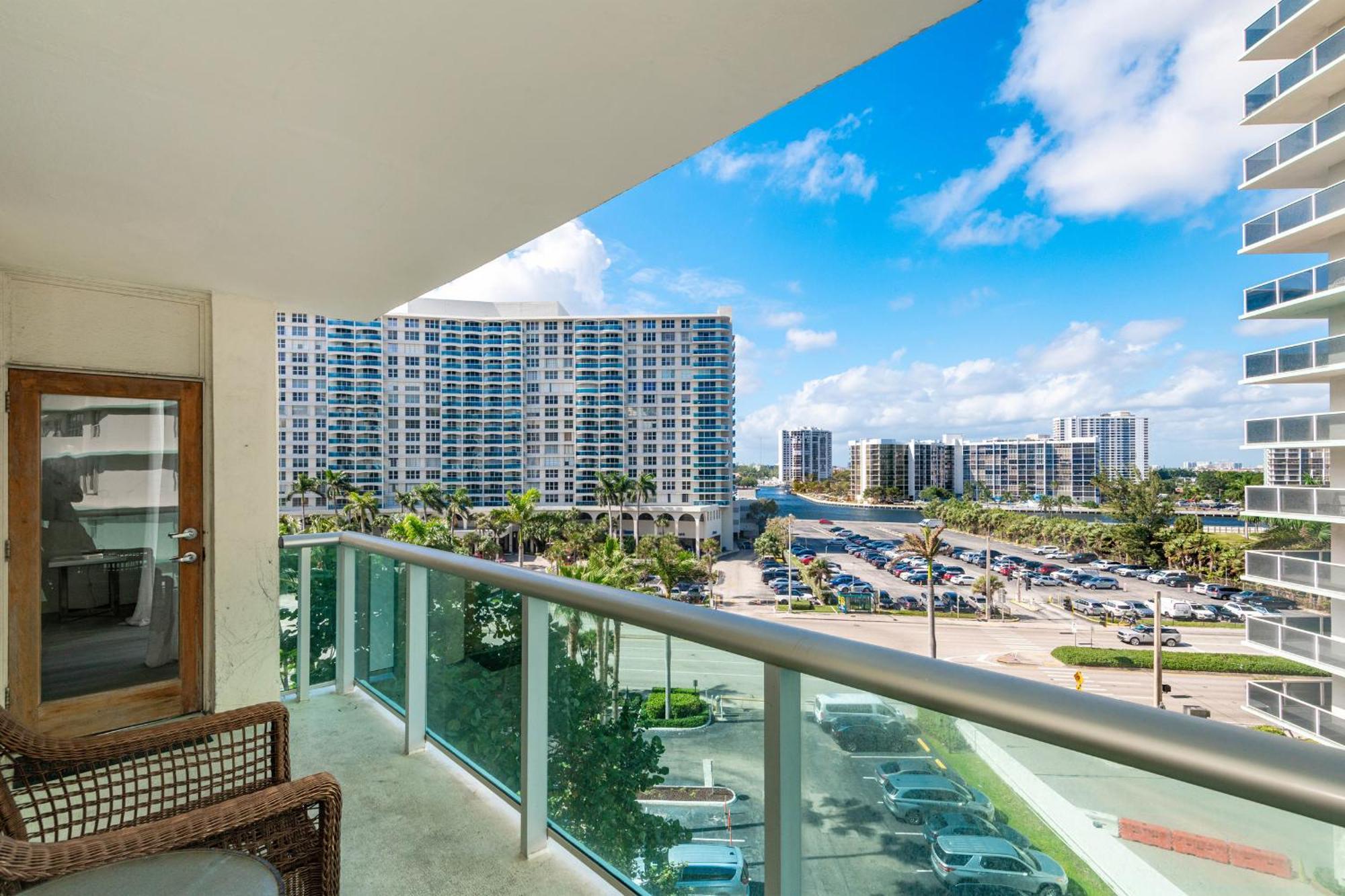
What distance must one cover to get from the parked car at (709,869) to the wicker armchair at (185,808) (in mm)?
850

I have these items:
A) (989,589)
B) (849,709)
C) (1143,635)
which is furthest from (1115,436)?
(849,709)

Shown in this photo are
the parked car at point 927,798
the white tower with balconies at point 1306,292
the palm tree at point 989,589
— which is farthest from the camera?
the palm tree at point 989,589

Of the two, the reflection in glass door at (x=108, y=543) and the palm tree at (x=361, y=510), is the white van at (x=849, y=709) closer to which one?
the reflection in glass door at (x=108, y=543)

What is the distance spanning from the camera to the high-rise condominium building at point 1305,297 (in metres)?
16.5

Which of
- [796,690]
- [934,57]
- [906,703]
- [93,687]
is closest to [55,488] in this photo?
[93,687]

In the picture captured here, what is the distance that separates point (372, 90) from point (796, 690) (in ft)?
6.10

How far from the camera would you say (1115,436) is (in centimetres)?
3988

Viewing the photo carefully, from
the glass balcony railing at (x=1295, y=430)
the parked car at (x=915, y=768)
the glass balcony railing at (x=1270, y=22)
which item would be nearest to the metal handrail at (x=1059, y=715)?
the parked car at (x=915, y=768)

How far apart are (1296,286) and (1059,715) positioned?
994 inches

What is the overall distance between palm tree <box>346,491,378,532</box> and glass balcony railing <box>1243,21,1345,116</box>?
4572 cm

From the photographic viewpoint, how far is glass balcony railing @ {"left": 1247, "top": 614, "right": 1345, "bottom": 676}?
17672 millimetres

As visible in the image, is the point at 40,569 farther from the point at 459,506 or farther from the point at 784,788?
the point at 459,506

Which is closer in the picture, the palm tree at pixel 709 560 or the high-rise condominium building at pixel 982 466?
the high-rise condominium building at pixel 982 466

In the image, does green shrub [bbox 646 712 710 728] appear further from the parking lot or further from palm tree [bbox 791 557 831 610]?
palm tree [bbox 791 557 831 610]
